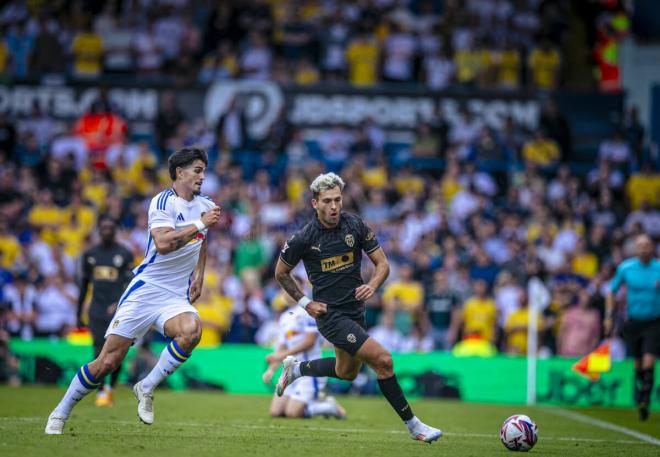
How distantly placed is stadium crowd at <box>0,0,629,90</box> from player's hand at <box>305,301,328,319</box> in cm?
1717

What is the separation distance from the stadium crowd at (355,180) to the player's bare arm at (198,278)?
24.0 feet

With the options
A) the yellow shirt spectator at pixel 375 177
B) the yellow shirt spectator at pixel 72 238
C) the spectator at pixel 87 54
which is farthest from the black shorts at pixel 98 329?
the spectator at pixel 87 54

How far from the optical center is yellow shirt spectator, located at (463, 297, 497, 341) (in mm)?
20609

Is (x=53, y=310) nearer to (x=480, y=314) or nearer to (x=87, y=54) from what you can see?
(x=480, y=314)

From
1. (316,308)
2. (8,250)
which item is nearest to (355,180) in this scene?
(8,250)

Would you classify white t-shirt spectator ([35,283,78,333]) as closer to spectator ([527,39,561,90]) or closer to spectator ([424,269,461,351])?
spectator ([424,269,461,351])

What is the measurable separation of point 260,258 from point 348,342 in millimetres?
12309

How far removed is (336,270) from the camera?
1065 centimetres

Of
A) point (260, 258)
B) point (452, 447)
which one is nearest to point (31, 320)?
point (260, 258)

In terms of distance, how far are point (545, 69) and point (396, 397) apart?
19485 millimetres

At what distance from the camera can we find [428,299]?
Result: 2105cm

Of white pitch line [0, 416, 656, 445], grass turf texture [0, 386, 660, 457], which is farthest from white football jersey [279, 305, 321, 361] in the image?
white pitch line [0, 416, 656, 445]

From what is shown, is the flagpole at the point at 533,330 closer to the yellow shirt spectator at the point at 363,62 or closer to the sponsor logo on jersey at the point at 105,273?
the sponsor logo on jersey at the point at 105,273

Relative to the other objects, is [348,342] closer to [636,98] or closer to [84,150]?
[84,150]
